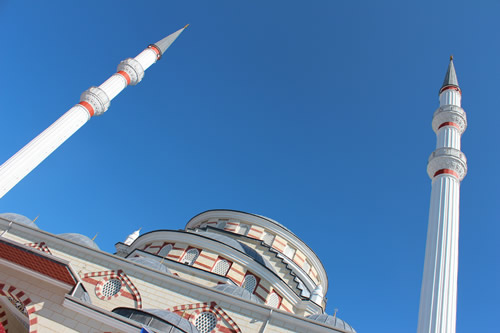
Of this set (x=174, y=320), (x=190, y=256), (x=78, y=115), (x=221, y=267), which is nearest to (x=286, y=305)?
(x=221, y=267)

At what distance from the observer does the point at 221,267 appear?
1606cm

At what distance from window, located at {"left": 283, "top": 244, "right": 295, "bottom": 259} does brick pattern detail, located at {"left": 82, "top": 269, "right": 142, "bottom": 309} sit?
1103 cm

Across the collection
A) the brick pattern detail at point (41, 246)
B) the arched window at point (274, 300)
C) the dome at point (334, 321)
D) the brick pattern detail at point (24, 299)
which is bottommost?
the brick pattern detail at point (24, 299)

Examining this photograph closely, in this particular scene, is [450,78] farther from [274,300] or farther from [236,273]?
[236,273]

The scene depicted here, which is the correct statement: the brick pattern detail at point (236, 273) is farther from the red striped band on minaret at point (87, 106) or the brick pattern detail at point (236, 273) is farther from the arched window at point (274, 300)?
the red striped band on minaret at point (87, 106)

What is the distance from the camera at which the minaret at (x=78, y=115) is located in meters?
17.0

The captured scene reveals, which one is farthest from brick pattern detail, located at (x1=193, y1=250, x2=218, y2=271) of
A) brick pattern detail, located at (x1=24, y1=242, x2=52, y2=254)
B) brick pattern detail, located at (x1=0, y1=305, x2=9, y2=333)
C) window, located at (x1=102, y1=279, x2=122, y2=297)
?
brick pattern detail, located at (x1=0, y1=305, x2=9, y2=333)

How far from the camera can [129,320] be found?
863 cm

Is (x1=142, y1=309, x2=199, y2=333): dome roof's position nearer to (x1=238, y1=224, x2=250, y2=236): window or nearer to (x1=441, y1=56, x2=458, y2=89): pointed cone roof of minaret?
(x1=238, y1=224, x2=250, y2=236): window

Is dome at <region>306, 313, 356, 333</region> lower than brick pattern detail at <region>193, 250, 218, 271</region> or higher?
lower

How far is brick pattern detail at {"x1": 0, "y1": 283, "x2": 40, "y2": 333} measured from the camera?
9.04 metres

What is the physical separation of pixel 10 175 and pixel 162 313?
12.0 meters

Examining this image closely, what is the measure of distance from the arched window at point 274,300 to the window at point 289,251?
519cm

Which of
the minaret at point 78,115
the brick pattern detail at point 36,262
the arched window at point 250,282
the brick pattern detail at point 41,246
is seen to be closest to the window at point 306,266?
the arched window at point 250,282
